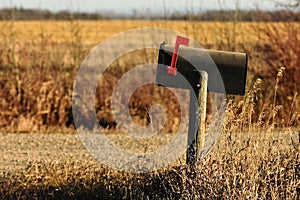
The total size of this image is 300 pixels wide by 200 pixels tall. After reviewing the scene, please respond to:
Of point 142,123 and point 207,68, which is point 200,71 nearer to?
point 207,68

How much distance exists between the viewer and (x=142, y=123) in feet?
35.8

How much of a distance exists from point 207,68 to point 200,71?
0.10 meters

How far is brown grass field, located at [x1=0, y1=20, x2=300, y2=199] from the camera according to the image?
5137 millimetres

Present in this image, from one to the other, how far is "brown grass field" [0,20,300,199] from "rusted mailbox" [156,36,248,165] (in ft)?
0.55

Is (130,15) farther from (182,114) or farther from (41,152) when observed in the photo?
(41,152)

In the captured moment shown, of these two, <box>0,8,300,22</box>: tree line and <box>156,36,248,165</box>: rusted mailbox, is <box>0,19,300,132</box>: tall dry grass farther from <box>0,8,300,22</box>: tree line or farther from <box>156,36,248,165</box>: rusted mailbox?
<box>156,36,248,165</box>: rusted mailbox

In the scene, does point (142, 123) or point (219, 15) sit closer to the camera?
point (142, 123)

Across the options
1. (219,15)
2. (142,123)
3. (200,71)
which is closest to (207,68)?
(200,71)

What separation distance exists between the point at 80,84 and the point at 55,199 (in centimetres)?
589

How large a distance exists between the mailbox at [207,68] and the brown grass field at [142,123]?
6.1 inches

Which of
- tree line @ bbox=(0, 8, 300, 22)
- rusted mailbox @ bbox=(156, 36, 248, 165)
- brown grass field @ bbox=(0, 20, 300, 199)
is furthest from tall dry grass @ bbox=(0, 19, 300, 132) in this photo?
rusted mailbox @ bbox=(156, 36, 248, 165)

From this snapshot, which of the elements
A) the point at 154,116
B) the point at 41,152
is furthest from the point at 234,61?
the point at 154,116

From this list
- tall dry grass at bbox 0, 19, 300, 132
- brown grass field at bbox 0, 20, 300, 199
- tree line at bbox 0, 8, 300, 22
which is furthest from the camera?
tree line at bbox 0, 8, 300, 22

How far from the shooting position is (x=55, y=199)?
Answer: 6016mm
